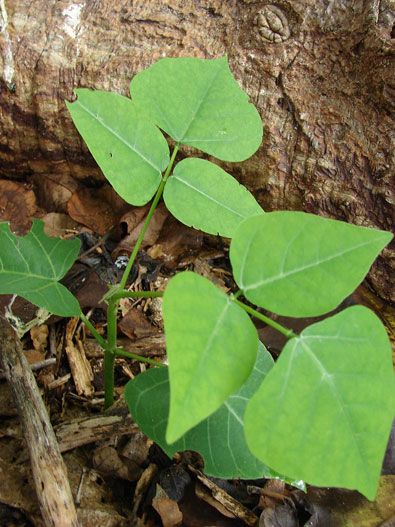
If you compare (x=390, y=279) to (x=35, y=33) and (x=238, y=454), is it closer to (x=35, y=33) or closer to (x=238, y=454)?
(x=238, y=454)

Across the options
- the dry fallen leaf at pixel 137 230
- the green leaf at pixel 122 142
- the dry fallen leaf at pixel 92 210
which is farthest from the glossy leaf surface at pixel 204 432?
the dry fallen leaf at pixel 92 210

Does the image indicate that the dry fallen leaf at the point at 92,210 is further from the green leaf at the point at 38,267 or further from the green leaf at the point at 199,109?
the green leaf at the point at 199,109

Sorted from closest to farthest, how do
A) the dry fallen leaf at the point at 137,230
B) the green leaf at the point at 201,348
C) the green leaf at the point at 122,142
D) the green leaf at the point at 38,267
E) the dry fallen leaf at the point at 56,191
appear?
1. the green leaf at the point at 201,348
2. the green leaf at the point at 122,142
3. the green leaf at the point at 38,267
4. the dry fallen leaf at the point at 137,230
5. the dry fallen leaf at the point at 56,191

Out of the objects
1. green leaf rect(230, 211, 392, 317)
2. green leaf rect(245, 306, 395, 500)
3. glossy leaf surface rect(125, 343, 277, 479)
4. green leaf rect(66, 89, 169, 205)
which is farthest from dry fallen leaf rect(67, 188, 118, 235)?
green leaf rect(245, 306, 395, 500)

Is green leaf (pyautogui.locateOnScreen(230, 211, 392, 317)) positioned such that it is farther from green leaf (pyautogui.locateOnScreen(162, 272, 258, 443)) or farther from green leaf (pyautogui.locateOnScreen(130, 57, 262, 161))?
green leaf (pyautogui.locateOnScreen(130, 57, 262, 161))

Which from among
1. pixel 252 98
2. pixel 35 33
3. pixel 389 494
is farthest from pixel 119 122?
pixel 389 494
